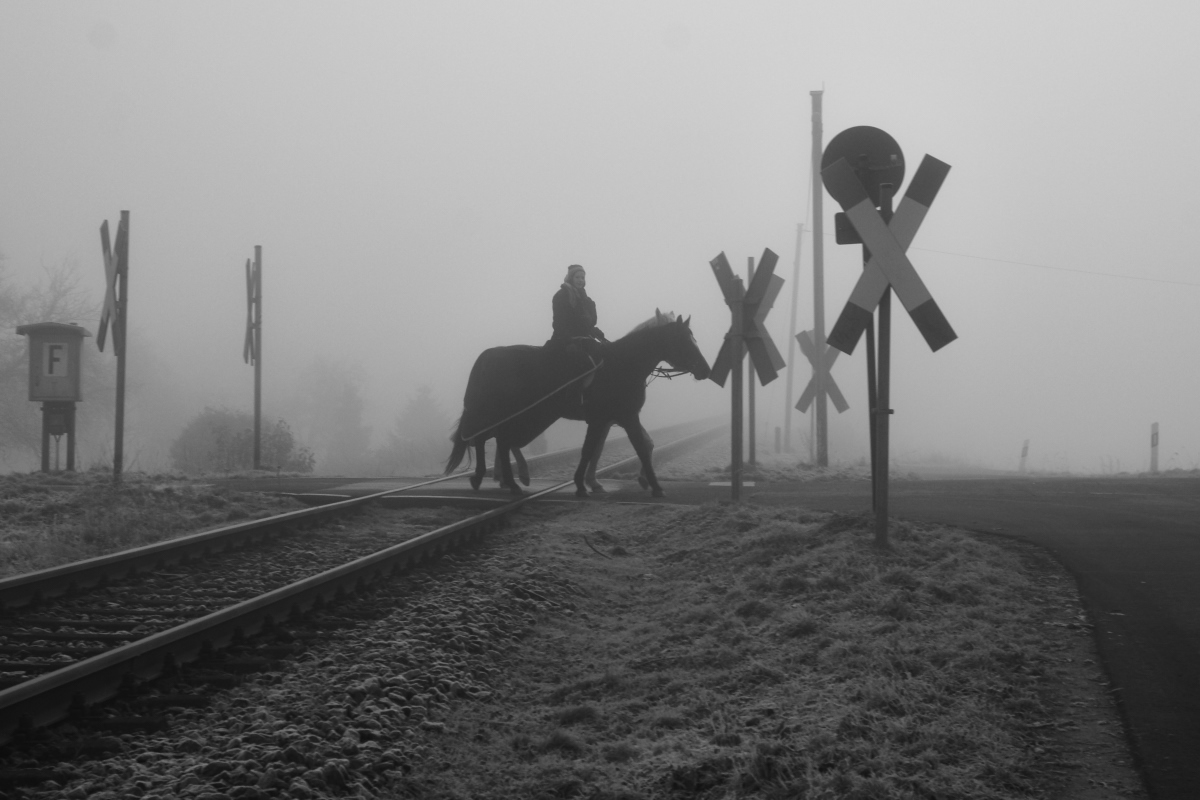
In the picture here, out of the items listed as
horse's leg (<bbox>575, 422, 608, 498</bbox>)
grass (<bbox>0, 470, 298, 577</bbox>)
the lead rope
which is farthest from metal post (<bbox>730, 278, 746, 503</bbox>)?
grass (<bbox>0, 470, 298, 577</bbox>)

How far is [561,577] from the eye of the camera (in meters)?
6.62

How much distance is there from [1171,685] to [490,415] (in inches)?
353

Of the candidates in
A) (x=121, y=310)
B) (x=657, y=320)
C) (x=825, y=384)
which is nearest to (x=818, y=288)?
(x=825, y=384)

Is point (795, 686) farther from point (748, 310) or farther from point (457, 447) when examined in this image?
point (457, 447)

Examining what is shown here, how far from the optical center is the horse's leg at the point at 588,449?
1193 centimetres

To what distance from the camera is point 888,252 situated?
6.56 metres

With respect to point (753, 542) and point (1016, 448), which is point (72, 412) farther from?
point (1016, 448)

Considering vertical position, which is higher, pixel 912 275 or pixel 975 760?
pixel 912 275

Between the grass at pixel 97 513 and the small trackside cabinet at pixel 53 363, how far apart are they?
322cm

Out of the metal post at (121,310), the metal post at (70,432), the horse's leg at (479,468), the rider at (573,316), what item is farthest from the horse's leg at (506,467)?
the metal post at (70,432)

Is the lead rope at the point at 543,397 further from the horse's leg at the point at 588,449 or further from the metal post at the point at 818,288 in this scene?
the metal post at the point at 818,288

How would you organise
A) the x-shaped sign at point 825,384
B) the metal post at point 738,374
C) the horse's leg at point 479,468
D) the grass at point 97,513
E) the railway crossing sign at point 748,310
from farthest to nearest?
the x-shaped sign at point 825,384 → the horse's leg at point 479,468 → the railway crossing sign at point 748,310 → the metal post at point 738,374 → the grass at point 97,513

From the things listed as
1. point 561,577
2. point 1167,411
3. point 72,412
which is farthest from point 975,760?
point 1167,411

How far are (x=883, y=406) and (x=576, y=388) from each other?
18.6ft
